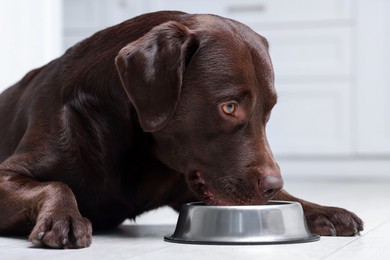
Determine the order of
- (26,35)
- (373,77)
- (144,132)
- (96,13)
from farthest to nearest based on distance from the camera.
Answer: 1. (96,13)
2. (373,77)
3. (26,35)
4. (144,132)

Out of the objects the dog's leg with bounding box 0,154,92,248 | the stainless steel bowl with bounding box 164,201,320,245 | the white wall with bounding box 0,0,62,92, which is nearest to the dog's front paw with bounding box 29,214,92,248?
the dog's leg with bounding box 0,154,92,248

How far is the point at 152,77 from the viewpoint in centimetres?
200

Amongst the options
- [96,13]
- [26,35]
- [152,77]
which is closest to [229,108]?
[152,77]

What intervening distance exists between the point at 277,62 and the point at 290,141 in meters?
0.49

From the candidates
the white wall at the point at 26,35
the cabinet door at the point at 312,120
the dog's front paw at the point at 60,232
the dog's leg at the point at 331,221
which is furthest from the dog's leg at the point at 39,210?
the cabinet door at the point at 312,120

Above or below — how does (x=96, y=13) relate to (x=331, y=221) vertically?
above

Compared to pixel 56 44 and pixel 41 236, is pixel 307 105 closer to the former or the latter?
pixel 56 44

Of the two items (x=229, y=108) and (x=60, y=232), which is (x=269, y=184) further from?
(x=60, y=232)

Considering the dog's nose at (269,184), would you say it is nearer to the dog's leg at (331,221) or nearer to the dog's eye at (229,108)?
the dog's eye at (229,108)

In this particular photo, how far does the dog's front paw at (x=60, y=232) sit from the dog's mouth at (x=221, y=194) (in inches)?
13.0

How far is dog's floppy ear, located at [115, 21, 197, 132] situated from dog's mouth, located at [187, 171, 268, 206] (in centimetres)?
17

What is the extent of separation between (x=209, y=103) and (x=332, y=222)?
465mm

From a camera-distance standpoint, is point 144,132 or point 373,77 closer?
point 144,132

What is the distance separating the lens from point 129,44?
2.05 metres
